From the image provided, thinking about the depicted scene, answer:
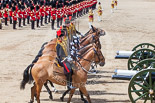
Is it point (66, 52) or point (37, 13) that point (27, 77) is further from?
point (37, 13)

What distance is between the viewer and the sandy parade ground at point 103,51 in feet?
40.0

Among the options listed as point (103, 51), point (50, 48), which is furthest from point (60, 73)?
point (103, 51)

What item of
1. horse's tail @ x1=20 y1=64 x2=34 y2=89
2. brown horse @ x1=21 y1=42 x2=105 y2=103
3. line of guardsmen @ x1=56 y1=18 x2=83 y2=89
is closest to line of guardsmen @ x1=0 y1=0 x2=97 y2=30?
line of guardsmen @ x1=56 y1=18 x2=83 y2=89

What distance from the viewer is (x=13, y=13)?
27.5 m

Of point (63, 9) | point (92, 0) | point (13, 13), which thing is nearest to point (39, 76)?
point (13, 13)

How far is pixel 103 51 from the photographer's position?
1928cm

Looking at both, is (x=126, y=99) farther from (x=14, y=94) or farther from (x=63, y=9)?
(x=63, y=9)

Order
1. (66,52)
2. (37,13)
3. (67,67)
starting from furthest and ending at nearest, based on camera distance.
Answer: (37,13), (66,52), (67,67)

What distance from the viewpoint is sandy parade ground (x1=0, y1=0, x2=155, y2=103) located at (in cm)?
1220

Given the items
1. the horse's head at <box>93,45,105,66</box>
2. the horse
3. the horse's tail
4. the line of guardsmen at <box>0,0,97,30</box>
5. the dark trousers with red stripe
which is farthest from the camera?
the line of guardsmen at <box>0,0,97,30</box>

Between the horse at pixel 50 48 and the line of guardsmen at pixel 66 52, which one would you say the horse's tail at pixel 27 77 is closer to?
the horse at pixel 50 48

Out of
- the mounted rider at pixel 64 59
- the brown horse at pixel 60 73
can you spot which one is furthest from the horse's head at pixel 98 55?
the mounted rider at pixel 64 59

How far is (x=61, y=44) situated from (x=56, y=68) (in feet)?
3.01

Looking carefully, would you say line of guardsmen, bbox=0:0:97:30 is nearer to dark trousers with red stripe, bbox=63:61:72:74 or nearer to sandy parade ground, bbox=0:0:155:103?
sandy parade ground, bbox=0:0:155:103
